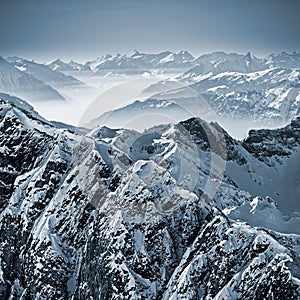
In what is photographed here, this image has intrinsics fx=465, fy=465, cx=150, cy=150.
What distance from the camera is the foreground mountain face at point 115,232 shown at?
275 feet

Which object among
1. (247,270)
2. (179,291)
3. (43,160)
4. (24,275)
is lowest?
(24,275)

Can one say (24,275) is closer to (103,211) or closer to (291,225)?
(103,211)

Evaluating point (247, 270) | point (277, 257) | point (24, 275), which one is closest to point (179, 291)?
point (247, 270)

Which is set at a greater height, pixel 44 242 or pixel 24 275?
pixel 44 242

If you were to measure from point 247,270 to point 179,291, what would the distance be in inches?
554

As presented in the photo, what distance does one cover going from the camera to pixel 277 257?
257 ft

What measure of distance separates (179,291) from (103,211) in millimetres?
24436

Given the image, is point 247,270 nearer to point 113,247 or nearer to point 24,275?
point 113,247

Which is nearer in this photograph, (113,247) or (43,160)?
(113,247)

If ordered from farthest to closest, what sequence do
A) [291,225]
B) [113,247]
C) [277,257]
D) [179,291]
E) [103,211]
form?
[291,225]
[103,211]
[113,247]
[179,291]
[277,257]

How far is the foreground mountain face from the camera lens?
8369cm

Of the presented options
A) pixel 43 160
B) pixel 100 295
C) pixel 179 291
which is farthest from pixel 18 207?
pixel 179 291

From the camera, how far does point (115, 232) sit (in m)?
94.4

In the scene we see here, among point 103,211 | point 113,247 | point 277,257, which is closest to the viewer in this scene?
point 277,257
